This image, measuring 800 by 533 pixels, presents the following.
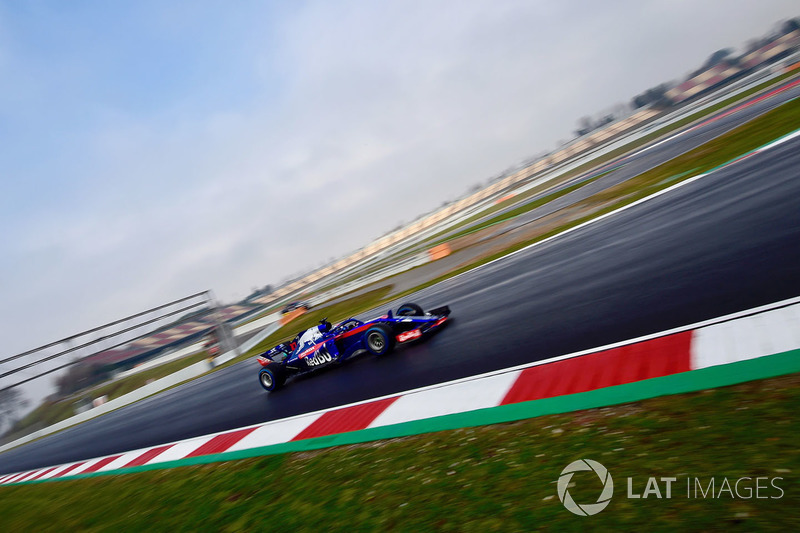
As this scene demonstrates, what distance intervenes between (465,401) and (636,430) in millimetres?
1987

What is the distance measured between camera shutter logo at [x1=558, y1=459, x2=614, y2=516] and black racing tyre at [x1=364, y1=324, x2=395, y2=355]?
5142mm

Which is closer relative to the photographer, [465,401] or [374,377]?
[465,401]

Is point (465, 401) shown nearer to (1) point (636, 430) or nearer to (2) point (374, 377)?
(1) point (636, 430)

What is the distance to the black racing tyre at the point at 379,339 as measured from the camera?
8039 millimetres

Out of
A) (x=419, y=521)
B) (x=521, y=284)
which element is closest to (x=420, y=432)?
(x=419, y=521)

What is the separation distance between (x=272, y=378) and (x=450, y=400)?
5.22m

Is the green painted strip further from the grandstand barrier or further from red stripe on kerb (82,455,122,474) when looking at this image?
the grandstand barrier

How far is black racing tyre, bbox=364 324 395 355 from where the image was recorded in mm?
8039

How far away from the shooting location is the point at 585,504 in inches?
104

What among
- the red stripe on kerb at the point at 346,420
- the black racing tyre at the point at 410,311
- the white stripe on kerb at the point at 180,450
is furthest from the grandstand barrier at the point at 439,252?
the red stripe on kerb at the point at 346,420

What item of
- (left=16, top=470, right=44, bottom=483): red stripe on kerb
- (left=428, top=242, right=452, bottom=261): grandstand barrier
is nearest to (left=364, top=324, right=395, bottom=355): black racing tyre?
(left=16, top=470, right=44, bottom=483): red stripe on kerb

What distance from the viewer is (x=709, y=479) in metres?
2.48

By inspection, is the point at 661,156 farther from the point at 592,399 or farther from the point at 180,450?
the point at 180,450

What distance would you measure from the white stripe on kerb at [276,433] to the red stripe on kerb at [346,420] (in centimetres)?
17
